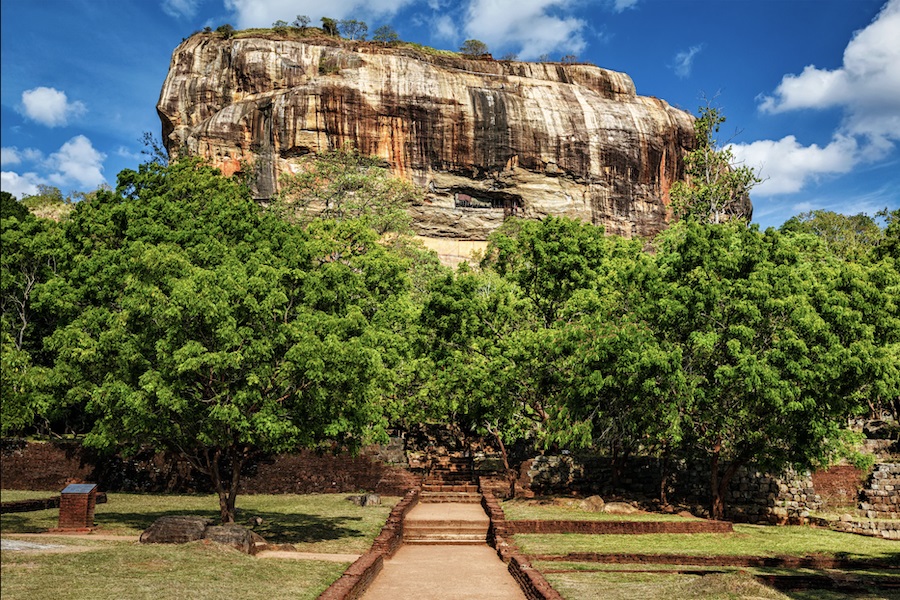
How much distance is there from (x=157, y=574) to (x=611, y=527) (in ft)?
35.6

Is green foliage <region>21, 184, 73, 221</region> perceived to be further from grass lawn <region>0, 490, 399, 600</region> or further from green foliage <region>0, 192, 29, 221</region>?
grass lawn <region>0, 490, 399, 600</region>

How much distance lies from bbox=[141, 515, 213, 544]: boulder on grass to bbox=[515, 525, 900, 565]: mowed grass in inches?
242

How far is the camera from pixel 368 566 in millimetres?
11523

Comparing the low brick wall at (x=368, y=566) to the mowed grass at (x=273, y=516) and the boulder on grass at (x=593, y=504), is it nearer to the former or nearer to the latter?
the mowed grass at (x=273, y=516)

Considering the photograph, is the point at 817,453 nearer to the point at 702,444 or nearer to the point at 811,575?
the point at 702,444

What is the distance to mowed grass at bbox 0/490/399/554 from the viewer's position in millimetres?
15156

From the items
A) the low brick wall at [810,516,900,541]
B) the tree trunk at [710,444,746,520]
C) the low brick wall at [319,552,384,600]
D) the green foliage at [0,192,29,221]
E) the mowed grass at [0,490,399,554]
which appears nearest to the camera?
the low brick wall at [319,552,384,600]

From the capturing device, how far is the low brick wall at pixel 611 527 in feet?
56.5

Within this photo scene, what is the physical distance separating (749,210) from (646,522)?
57.5 metres

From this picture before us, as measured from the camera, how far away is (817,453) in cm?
1875

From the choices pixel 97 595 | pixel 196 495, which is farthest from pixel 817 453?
pixel 196 495

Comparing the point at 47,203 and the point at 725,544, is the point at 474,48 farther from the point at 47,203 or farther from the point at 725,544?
the point at 725,544

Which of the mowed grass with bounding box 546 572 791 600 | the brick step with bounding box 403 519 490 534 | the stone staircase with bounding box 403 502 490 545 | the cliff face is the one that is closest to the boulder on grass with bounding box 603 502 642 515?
the stone staircase with bounding box 403 502 490 545

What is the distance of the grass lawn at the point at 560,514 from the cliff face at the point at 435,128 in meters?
41.3
